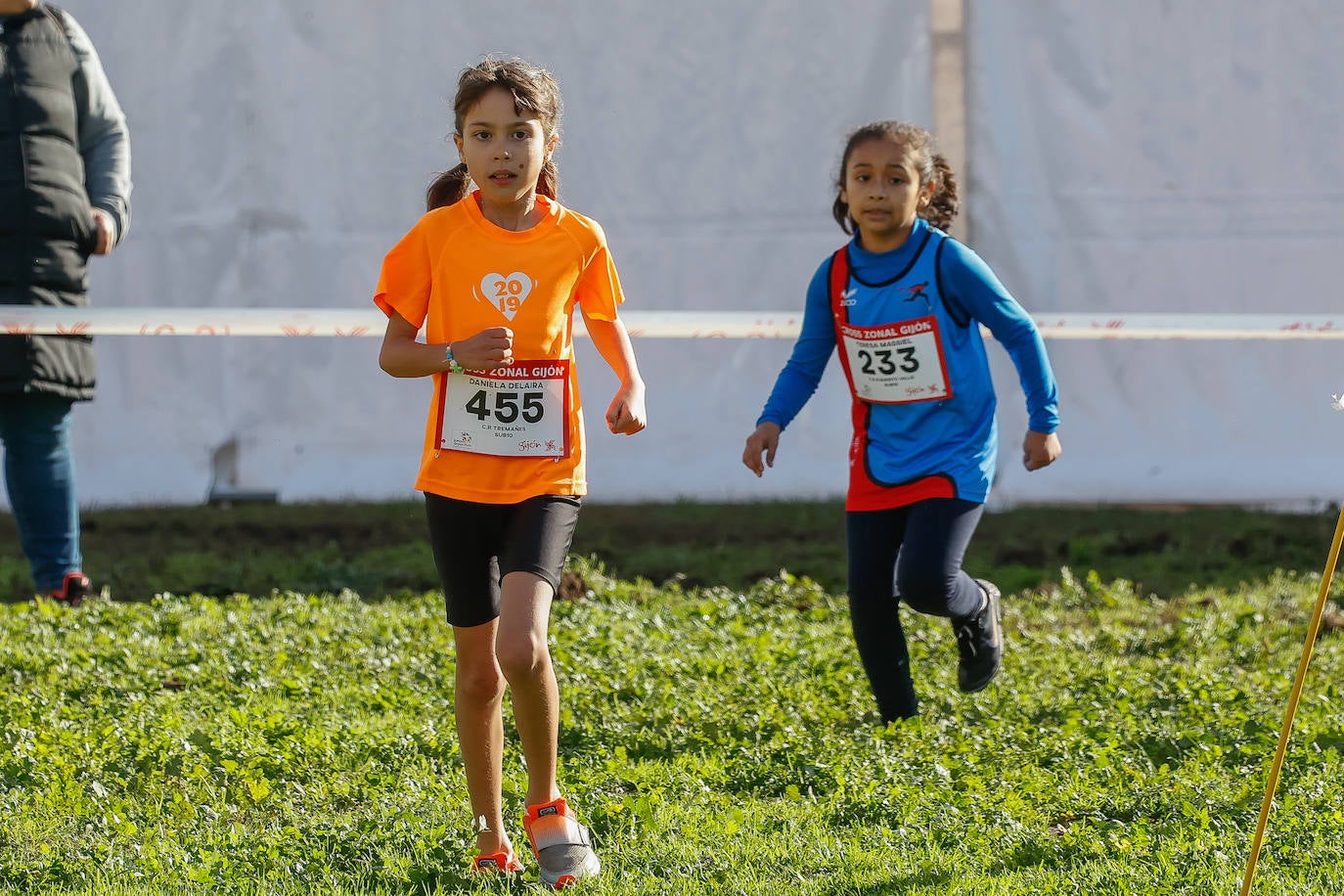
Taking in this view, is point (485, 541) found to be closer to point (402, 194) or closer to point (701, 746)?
point (701, 746)

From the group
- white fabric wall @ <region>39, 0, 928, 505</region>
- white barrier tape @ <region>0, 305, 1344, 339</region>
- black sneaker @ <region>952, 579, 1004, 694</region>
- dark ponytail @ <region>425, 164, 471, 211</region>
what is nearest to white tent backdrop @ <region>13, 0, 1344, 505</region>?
white fabric wall @ <region>39, 0, 928, 505</region>

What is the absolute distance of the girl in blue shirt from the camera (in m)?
4.56

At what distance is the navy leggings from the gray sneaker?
1.40 meters

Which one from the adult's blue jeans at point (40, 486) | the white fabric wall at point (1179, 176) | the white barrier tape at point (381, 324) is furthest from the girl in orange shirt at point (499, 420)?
the white fabric wall at point (1179, 176)

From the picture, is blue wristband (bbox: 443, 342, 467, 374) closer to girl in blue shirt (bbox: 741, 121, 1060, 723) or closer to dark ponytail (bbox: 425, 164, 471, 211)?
dark ponytail (bbox: 425, 164, 471, 211)

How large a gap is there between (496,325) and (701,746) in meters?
1.50

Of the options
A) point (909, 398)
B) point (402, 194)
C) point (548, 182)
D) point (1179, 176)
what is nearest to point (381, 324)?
point (402, 194)

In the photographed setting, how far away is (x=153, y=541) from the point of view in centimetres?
835

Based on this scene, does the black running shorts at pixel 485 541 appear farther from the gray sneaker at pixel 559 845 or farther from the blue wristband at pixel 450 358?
the gray sneaker at pixel 559 845

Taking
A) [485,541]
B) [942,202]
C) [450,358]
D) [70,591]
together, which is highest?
[942,202]

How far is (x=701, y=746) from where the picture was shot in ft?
14.8

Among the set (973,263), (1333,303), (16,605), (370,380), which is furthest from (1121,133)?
(16,605)

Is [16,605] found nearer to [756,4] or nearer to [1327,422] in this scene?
[756,4]

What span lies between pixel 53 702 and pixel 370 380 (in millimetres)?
5264
